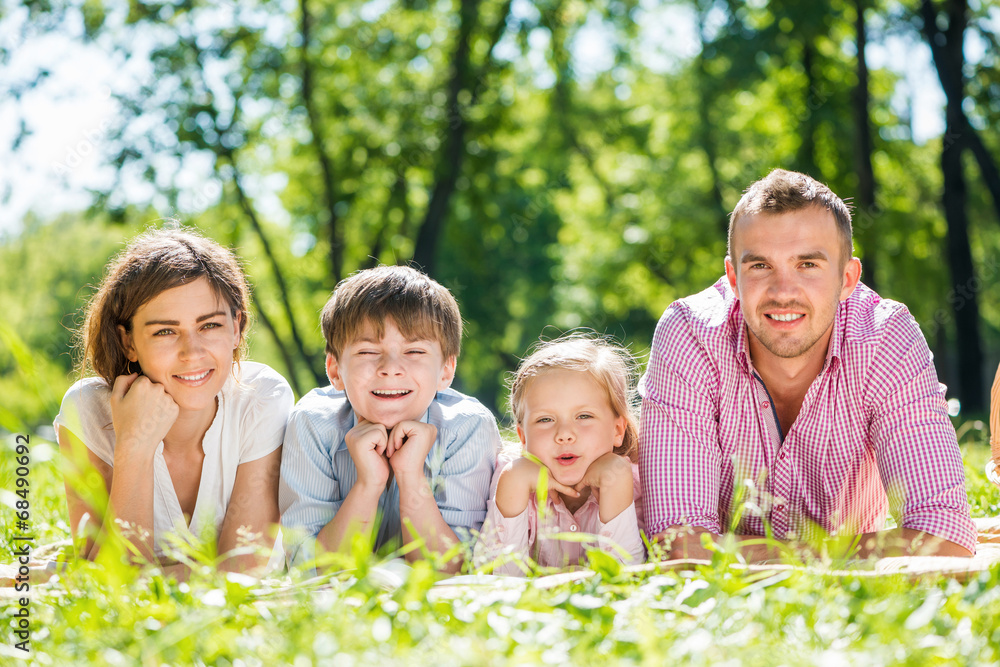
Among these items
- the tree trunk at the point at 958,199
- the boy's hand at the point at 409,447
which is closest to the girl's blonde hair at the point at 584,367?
the boy's hand at the point at 409,447

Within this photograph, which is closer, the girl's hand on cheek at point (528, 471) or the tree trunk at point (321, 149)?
the girl's hand on cheek at point (528, 471)

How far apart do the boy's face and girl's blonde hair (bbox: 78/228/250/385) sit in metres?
0.59

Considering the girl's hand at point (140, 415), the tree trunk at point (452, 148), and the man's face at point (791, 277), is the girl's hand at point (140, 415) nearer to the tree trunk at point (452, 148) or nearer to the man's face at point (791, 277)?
the man's face at point (791, 277)

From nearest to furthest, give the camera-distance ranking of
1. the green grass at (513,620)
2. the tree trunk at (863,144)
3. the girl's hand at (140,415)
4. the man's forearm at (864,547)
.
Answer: the green grass at (513,620), the man's forearm at (864,547), the girl's hand at (140,415), the tree trunk at (863,144)

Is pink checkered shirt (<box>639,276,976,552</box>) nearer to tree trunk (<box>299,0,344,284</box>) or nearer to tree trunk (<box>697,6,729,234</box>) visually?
tree trunk (<box>299,0,344,284</box>)

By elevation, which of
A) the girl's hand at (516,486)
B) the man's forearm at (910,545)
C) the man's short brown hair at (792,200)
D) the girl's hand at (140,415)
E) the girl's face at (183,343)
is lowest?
the man's forearm at (910,545)

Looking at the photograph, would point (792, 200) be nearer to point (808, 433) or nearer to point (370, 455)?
point (808, 433)

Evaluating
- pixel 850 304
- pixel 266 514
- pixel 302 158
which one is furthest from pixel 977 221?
pixel 266 514

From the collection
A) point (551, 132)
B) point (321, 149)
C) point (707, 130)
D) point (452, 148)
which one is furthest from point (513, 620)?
point (551, 132)

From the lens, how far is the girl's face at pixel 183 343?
9.97 feet

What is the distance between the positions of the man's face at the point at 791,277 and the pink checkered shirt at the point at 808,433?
15 cm

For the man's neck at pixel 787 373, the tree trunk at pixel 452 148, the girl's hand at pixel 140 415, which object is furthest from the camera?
the tree trunk at pixel 452 148

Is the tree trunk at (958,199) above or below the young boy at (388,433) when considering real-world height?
above

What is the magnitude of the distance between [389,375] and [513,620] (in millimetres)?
1471
